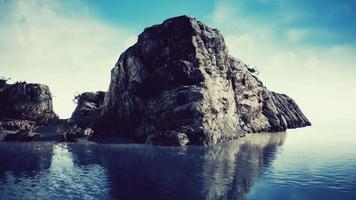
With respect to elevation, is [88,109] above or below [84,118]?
above

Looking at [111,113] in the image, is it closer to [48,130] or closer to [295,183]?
[48,130]

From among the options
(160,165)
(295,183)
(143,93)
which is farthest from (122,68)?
(295,183)

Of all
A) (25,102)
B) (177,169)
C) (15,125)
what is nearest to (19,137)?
(15,125)

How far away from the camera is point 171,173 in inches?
2111

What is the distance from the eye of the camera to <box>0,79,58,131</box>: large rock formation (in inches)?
4705

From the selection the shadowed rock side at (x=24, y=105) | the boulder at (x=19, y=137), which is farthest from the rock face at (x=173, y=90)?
the shadowed rock side at (x=24, y=105)

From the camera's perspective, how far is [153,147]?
83.6 metres

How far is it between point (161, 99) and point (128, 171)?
45.6m

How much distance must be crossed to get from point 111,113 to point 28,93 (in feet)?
114

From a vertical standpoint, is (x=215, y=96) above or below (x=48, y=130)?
above

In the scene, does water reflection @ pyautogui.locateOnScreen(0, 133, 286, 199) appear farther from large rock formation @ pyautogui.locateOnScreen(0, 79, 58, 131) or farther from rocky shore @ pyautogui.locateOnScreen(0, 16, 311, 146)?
large rock formation @ pyautogui.locateOnScreen(0, 79, 58, 131)

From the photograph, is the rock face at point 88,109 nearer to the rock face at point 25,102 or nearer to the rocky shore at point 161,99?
the rocky shore at point 161,99

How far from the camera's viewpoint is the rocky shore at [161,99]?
94.2 metres

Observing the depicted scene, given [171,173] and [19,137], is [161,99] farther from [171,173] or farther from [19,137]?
[171,173]
